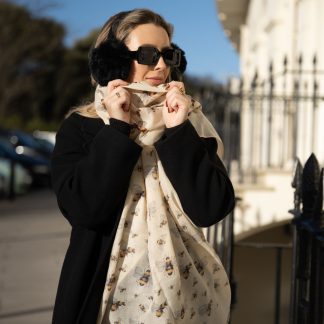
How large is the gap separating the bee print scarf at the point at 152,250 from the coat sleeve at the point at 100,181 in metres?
0.06

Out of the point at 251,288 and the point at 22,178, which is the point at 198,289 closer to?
the point at 251,288

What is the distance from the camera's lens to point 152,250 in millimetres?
1862

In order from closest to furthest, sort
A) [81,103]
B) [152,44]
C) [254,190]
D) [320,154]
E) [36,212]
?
[152,44] → [81,103] → [254,190] → [320,154] → [36,212]

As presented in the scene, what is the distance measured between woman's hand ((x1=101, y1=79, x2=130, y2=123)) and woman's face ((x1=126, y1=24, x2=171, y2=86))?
14 centimetres

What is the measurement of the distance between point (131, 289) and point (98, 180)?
333 millimetres

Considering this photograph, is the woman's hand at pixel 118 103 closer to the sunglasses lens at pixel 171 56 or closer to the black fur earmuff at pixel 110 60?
the black fur earmuff at pixel 110 60

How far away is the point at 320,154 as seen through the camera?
8375mm

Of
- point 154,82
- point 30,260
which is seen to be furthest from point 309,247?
point 30,260

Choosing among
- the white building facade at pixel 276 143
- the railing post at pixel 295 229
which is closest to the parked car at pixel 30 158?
the white building facade at pixel 276 143

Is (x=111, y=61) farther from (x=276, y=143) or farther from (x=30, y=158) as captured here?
(x=30, y=158)

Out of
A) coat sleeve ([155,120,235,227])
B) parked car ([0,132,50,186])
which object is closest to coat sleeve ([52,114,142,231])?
coat sleeve ([155,120,235,227])

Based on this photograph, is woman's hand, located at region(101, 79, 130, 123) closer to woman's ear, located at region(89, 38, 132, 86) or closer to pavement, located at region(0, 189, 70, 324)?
woman's ear, located at region(89, 38, 132, 86)

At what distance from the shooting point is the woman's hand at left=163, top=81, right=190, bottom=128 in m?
1.89

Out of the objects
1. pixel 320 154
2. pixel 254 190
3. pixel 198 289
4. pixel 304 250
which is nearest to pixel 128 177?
pixel 198 289
